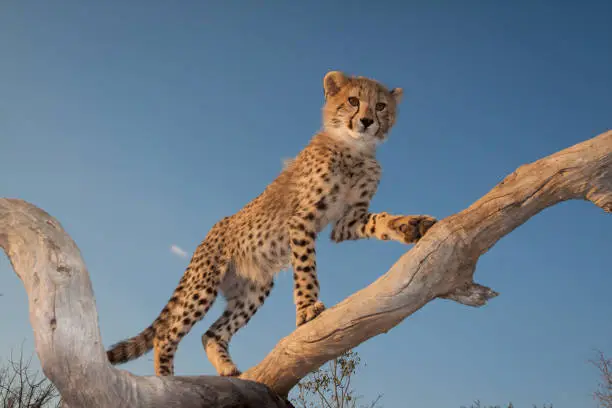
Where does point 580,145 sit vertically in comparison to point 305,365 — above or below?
above

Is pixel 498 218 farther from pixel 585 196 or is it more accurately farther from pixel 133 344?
pixel 133 344

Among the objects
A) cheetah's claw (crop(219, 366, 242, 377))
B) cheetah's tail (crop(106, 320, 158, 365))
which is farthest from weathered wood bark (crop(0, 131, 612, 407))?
cheetah's tail (crop(106, 320, 158, 365))

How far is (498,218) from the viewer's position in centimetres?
423

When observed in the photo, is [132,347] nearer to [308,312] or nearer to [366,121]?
[308,312]

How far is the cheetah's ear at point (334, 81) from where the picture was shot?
582 cm

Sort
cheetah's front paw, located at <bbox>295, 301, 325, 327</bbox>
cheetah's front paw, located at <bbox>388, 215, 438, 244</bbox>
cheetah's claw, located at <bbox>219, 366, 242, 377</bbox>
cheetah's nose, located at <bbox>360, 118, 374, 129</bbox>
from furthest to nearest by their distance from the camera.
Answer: cheetah's claw, located at <bbox>219, 366, 242, 377</bbox> < cheetah's nose, located at <bbox>360, 118, 374, 129</bbox> < cheetah's front paw, located at <bbox>295, 301, 325, 327</bbox> < cheetah's front paw, located at <bbox>388, 215, 438, 244</bbox>

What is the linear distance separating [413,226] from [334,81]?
1.85m

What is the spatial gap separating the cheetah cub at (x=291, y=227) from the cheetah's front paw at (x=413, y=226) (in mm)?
204

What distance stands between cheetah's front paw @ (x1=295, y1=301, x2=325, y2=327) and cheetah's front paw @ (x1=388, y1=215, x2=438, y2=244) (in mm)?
830

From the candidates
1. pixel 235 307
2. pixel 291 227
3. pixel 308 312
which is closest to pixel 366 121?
pixel 291 227

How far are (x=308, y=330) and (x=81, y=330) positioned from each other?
1.69 meters

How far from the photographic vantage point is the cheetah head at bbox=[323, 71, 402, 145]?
5418mm

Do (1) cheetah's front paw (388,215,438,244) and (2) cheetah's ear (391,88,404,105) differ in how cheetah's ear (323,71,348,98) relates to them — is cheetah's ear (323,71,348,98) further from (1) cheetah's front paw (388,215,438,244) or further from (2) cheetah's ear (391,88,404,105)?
(1) cheetah's front paw (388,215,438,244)

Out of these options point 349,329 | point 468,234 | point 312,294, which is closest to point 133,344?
point 312,294
